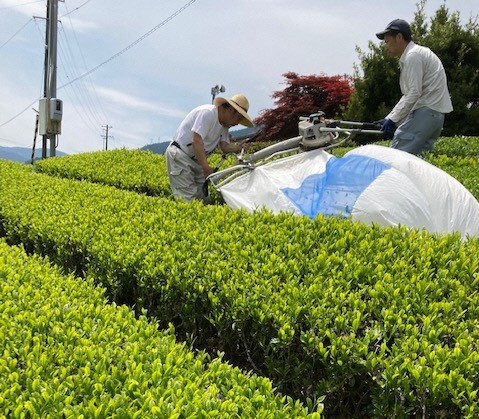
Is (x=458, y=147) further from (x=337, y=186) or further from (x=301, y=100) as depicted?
(x=301, y=100)

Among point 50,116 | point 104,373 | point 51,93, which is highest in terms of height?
point 51,93

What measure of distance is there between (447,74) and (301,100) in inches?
229

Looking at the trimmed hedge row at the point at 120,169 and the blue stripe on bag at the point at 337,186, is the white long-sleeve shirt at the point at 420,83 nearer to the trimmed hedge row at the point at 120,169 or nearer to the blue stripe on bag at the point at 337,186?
the blue stripe on bag at the point at 337,186

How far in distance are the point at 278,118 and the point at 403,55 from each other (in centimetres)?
1308

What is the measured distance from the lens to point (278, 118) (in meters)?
18.0

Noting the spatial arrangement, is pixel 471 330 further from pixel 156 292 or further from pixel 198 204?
pixel 198 204

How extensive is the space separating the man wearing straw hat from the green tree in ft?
28.1

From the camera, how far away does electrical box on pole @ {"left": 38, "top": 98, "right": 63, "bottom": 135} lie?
1719cm

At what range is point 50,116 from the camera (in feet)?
56.4

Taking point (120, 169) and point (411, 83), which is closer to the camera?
point (411, 83)

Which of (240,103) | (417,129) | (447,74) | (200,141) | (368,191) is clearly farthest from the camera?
(447,74)

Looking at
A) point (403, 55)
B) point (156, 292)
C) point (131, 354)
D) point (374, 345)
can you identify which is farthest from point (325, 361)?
point (403, 55)

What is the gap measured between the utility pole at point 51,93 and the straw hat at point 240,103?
43.6 feet

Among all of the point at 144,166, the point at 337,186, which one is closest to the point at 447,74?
the point at 144,166
